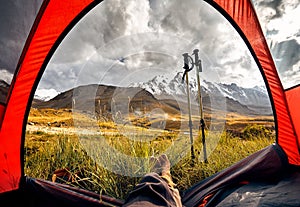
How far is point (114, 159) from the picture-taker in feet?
6.93

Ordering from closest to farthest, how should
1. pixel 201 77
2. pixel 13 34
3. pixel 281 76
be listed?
1. pixel 13 34
2. pixel 281 76
3. pixel 201 77

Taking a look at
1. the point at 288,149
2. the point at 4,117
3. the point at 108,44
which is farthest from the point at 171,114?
the point at 4,117

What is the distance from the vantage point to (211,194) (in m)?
1.32

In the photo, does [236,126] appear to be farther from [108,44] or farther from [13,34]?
[13,34]

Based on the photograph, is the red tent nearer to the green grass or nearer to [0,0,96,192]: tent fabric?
[0,0,96,192]: tent fabric

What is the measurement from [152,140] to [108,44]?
1066 millimetres

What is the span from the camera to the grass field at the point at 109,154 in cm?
204

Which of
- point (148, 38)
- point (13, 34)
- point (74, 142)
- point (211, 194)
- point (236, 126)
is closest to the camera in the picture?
point (13, 34)

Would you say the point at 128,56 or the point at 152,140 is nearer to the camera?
the point at 152,140

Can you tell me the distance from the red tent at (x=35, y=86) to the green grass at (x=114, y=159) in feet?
2.07

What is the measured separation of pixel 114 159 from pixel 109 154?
59 millimetres

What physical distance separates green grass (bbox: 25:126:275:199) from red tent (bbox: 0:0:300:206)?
63cm

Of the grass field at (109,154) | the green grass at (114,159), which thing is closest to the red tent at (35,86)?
the grass field at (109,154)

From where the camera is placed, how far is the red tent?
1348 mm
